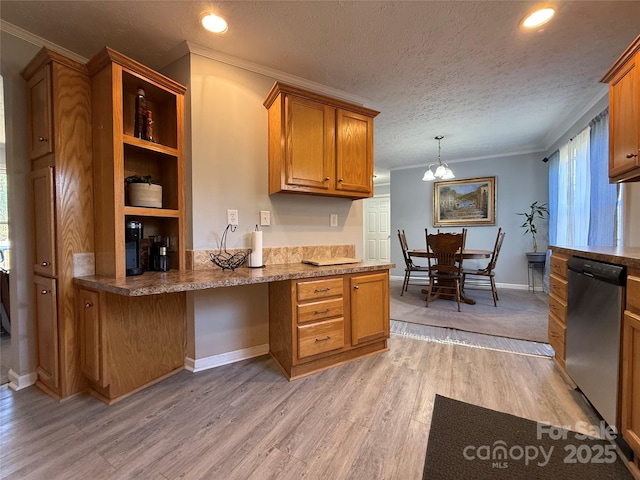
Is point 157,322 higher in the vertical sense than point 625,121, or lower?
lower

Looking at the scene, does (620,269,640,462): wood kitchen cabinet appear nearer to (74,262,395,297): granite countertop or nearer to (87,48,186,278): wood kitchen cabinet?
(74,262,395,297): granite countertop

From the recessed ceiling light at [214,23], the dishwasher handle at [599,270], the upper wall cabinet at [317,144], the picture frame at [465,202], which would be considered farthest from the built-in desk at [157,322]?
the picture frame at [465,202]

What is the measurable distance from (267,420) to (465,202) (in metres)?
5.11

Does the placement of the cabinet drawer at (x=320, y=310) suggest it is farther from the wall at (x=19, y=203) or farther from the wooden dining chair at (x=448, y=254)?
the wooden dining chair at (x=448, y=254)

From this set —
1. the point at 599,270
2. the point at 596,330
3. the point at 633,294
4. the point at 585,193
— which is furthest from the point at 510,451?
the point at 585,193

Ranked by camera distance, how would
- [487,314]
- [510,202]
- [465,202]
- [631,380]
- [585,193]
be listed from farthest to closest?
[465,202]
[510,202]
[487,314]
[585,193]
[631,380]

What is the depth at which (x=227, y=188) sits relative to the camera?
214cm

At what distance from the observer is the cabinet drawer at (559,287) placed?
1842 mm

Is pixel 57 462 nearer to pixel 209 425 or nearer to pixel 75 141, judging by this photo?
pixel 209 425

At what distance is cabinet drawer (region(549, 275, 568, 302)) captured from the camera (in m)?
1.84

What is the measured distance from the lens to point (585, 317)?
1.56 meters

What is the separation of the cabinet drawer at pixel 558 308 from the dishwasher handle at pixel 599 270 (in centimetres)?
32

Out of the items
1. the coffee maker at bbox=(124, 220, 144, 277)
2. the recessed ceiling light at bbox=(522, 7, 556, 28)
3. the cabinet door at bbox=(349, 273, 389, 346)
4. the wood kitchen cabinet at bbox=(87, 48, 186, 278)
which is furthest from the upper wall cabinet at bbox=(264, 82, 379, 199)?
the recessed ceiling light at bbox=(522, 7, 556, 28)

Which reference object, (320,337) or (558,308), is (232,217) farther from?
(558,308)
